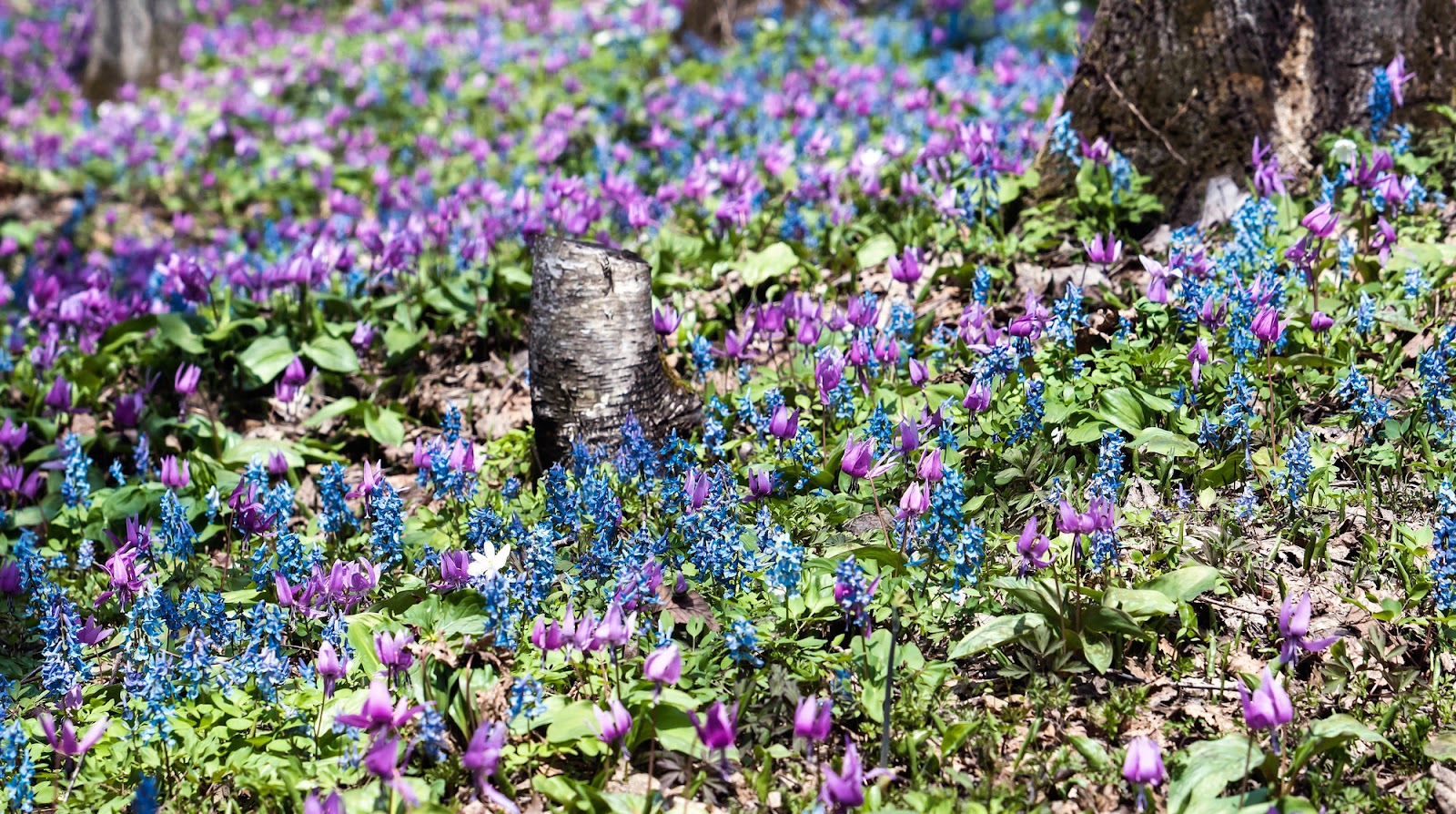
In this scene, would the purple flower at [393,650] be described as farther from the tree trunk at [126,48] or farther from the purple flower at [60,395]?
the tree trunk at [126,48]

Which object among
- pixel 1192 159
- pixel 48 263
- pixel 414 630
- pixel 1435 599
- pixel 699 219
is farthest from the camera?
pixel 48 263

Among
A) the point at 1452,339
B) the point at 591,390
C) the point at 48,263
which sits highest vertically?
the point at 1452,339

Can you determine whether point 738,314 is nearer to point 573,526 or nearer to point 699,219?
point 699,219

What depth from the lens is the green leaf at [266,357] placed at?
4910mm

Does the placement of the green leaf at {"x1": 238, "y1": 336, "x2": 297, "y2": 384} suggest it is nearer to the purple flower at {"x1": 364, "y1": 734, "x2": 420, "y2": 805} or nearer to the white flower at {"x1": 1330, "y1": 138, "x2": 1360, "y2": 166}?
the purple flower at {"x1": 364, "y1": 734, "x2": 420, "y2": 805}

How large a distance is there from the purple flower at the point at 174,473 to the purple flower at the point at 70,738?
49.1 inches

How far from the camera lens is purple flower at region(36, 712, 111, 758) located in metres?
2.67

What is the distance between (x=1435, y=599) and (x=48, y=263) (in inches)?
312

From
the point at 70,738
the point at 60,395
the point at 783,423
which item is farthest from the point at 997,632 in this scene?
the point at 60,395

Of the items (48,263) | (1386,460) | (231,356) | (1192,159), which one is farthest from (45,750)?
(48,263)

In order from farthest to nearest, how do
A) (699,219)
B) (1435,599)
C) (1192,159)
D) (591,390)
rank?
(699,219) → (1192,159) → (591,390) → (1435,599)

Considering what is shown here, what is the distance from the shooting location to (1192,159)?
4.90 metres

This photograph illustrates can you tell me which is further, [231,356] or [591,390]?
[231,356]

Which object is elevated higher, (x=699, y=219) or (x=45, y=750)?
(x=699, y=219)
